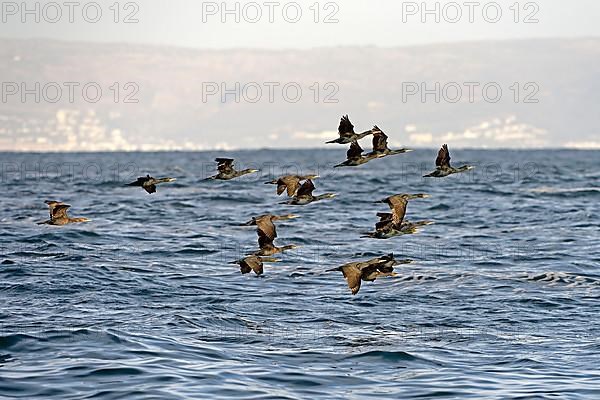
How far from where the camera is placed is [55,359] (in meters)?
19.0

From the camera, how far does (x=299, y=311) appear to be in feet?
79.4


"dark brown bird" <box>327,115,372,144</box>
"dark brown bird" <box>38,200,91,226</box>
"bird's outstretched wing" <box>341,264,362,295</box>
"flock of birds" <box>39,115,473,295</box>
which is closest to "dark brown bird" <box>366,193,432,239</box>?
"flock of birds" <box>39,115,473,295</box>

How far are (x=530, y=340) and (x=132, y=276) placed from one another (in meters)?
10.7

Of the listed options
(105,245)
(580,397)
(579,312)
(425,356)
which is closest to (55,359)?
(425,356)

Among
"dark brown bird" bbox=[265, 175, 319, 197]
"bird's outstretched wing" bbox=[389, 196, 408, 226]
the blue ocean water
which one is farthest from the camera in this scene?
"dark brown bird" bbox=[265, 175, 319, 197]

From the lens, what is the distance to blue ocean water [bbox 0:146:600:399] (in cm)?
1792

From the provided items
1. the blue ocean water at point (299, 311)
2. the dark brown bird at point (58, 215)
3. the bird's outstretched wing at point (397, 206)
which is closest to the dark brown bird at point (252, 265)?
the blue ocean water at point (299, 311)

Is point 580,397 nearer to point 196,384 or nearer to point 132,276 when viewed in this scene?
point 196,384

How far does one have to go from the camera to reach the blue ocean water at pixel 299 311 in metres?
17.9

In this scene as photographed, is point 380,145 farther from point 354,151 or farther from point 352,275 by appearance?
point 352,275

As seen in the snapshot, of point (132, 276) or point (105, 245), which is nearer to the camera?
point (132, 276)

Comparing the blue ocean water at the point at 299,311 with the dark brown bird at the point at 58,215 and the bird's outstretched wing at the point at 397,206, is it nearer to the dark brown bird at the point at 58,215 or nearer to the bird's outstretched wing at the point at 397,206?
the dark brown bird at the point at 58,215

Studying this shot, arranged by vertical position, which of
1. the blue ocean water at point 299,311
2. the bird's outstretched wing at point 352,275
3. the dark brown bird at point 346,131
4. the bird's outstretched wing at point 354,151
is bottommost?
the blue ocean water at point 299,311

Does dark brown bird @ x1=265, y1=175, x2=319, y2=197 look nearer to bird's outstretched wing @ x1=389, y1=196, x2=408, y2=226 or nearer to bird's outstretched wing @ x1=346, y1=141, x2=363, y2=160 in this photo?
bird's outstretched wing @ x1=346, y1=141, x2=363, y2=160
